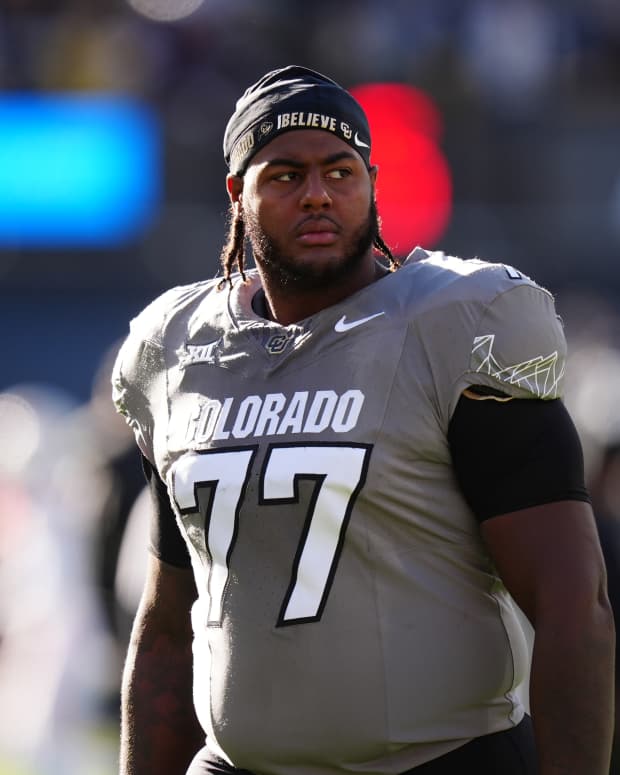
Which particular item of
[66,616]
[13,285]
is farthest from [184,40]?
[66,616]

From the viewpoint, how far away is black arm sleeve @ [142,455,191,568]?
8.81 ft

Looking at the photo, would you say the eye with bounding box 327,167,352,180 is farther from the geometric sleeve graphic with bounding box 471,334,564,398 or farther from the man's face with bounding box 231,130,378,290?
the geometric sleeve graphic with bounding box 471,334,564,398

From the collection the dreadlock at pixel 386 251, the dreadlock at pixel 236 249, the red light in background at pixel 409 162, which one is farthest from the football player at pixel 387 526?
the red light in background at pixel 409 162

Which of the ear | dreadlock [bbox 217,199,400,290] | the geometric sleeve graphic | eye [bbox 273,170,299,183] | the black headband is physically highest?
the black headband

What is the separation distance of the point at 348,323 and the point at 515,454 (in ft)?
1.20

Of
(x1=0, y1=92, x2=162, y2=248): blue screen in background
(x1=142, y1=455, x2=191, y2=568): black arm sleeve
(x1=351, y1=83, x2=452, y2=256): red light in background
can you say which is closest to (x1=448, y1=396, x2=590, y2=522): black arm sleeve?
(x1=142, y1=455, x2=191, y2=568): black arm sleeve

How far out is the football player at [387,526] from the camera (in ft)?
7.22

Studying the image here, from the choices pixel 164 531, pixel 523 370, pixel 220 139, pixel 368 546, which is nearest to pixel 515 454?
pixel 523 370

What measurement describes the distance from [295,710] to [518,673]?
348 mm

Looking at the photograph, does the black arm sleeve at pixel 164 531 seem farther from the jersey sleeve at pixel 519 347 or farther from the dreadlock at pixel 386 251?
the jersey sleeve at pixel 519 347

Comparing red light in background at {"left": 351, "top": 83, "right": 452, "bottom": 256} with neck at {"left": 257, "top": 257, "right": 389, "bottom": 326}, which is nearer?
neck at {"left": 257, "top": 257, "right": 389, "bottom": 326}

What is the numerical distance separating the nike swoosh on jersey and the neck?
0.10 m

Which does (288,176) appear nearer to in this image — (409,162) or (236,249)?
(236,249)

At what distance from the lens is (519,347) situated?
7.43ft
